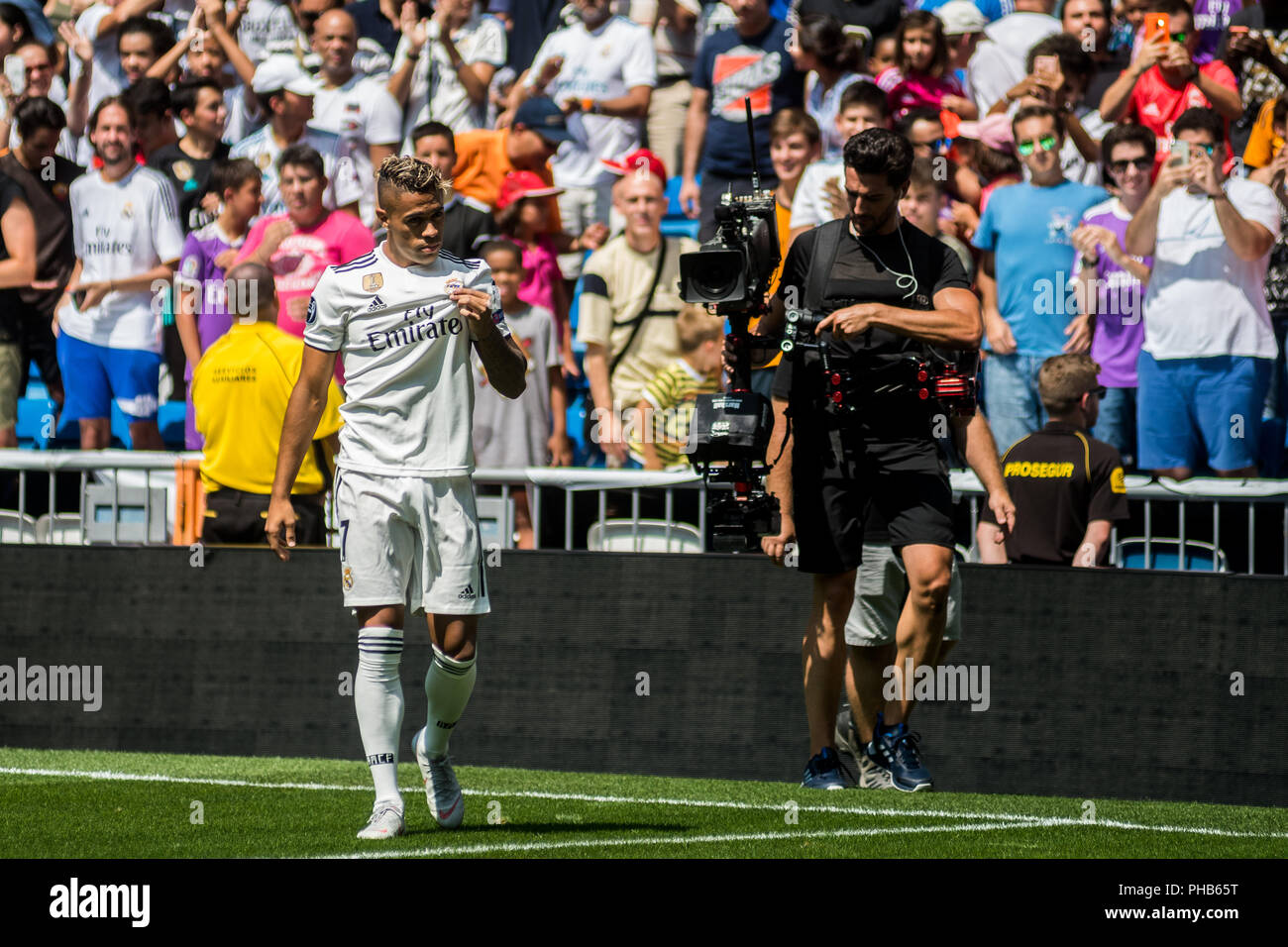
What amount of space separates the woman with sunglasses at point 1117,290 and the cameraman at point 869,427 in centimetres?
393

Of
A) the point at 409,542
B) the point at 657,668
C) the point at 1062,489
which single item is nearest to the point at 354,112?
the point at 657,668

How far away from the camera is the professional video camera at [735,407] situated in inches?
303

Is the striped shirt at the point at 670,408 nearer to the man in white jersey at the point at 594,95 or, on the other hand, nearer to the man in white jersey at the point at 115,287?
the man in white jersey at the point at 594,95

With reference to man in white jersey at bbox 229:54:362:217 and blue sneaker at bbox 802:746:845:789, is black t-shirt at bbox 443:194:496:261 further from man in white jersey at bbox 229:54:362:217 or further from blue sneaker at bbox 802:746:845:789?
blue sneaker at bbox 802:746:845:789

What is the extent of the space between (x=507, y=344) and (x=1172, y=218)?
589 cm

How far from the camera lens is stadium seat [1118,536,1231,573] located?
Answer: 951 centimetres

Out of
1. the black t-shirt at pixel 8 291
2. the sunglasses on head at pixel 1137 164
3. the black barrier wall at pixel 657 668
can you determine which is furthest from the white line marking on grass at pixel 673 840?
the black t-shirt at pixel 8 291

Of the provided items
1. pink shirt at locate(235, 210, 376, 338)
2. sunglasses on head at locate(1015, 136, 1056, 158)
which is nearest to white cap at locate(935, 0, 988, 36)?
sunglasses on head at locate(1015, 136, 1056, 158)

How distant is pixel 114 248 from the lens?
1419 cm

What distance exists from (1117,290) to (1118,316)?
0.15 meters

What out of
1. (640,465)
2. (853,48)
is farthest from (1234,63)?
(640,465)

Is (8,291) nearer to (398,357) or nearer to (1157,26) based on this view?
(1157,26)

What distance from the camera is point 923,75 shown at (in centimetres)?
1321

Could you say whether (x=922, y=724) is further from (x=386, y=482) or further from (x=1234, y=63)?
(x=1234, y=63)
